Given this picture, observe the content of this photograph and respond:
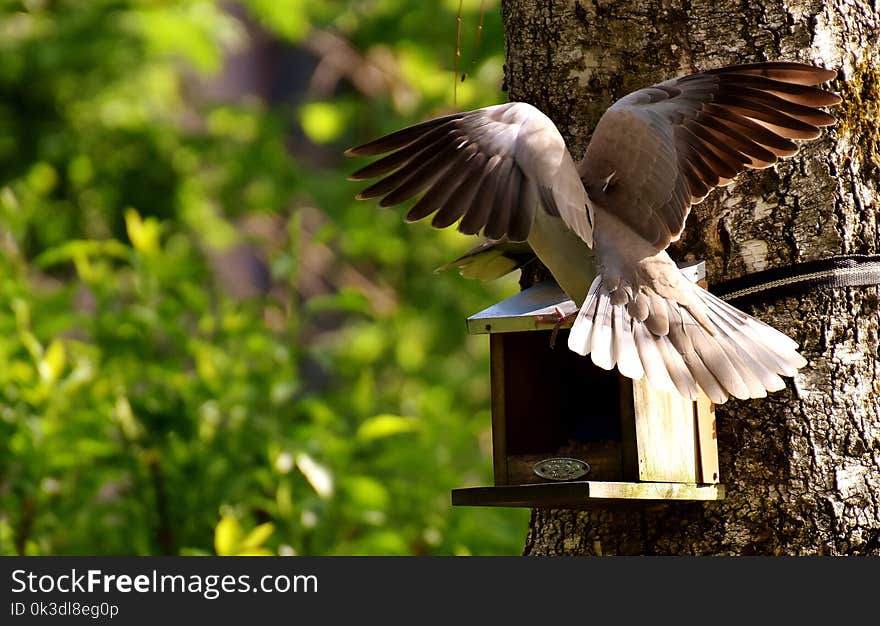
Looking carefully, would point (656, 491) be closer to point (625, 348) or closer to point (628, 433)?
point (628, 433)

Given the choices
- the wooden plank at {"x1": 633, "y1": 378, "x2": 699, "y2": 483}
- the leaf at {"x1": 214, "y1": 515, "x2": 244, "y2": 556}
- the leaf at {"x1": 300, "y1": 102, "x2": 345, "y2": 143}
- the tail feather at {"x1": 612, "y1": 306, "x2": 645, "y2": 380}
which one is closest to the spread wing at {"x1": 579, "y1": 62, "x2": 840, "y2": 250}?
the tail feather at {"x1": 612, "y1": 306, "x2": 645, "y2": 380}

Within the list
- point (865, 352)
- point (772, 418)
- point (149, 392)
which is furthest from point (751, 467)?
point (149, 392)

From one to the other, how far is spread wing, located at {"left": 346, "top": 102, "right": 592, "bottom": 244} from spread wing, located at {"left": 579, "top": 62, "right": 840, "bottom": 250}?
0.19m

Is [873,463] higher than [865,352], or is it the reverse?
[865,352]

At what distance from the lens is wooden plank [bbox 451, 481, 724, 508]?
8.16ft

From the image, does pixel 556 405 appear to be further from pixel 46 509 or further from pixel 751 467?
pixel 46 509

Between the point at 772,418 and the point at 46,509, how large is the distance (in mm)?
2542

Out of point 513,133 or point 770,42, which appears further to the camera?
point 770,42

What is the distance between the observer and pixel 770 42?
2.90 meters

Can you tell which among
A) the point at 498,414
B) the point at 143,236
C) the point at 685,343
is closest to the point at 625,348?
the point at 685,343

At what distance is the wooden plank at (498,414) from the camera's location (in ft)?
9.34

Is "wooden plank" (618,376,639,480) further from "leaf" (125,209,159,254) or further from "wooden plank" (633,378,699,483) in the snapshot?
"leaf" (125,209,159,254)

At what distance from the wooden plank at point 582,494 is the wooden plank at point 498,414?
0.15 metres

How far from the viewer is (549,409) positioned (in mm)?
3016
